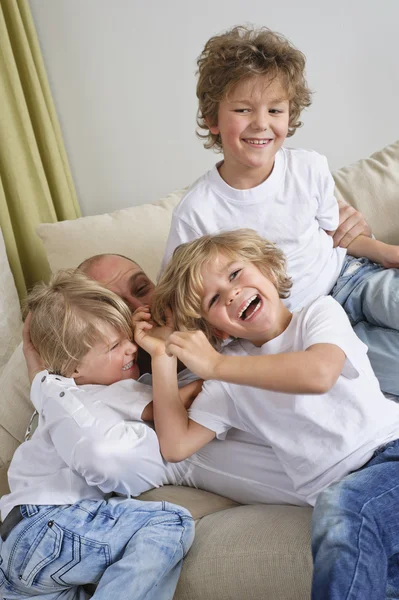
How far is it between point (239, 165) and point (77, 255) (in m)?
0.64

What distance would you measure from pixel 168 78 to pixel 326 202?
1.05 meters

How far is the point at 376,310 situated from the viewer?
163 centimetres

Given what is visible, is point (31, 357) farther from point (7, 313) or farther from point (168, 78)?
point (168, 78)

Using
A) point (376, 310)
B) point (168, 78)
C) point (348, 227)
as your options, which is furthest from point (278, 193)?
point (168, 78)

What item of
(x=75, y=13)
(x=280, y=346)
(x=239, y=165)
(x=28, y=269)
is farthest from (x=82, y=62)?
(x=280, y=346)

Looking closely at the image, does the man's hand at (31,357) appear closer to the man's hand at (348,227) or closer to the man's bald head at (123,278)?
the man's bald head at (123,278)

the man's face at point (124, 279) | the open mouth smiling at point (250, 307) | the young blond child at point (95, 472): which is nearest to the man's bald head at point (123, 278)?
the man's face at point (124, 279)

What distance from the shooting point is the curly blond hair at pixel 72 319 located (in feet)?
4.76

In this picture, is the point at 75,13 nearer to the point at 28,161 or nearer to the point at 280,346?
the point at 28,161

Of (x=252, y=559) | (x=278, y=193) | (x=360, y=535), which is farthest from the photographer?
(x=278, y=193)

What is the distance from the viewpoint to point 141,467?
1.38 metres

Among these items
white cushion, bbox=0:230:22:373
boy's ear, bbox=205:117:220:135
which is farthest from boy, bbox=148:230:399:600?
white cushion, bbox=0:230:22:373

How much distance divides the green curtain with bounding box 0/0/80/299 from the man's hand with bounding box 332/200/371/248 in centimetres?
115

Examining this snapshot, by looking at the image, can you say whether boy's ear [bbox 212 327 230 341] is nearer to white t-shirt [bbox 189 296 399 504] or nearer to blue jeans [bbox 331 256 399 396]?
white t-shirt [bbox 189 296 399 504]
